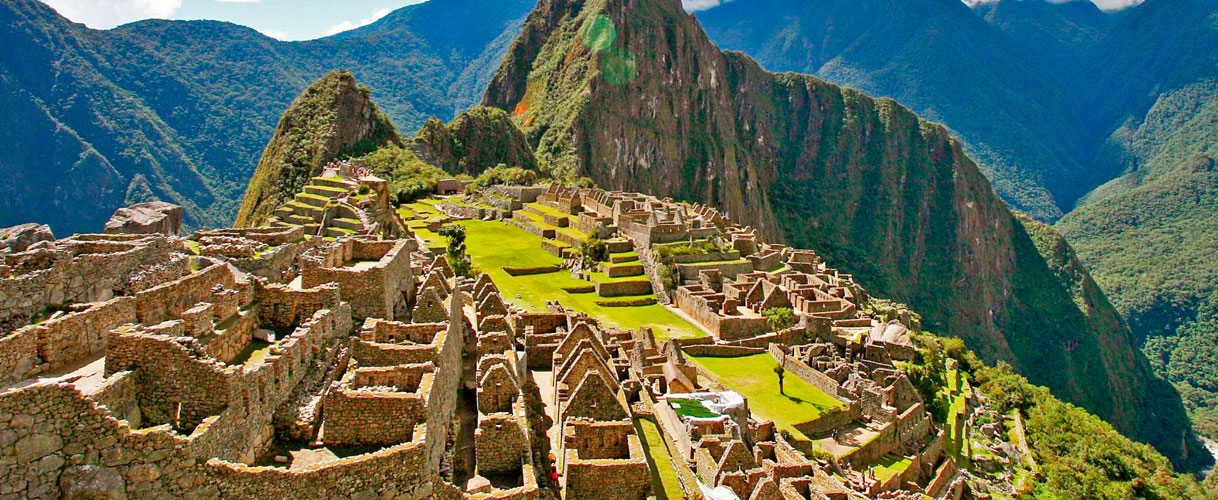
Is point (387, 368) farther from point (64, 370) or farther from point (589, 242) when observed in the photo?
point (589, 242)

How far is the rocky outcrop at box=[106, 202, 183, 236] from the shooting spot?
62.9ft

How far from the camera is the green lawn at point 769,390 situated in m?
32.9

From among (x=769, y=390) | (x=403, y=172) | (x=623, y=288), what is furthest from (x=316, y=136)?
(x=769, y=390)

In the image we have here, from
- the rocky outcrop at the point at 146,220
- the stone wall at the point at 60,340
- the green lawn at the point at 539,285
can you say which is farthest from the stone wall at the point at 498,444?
the green lawn at the point at 539,285

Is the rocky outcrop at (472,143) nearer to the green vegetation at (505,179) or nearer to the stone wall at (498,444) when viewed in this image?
the green vegetation at (505,179)

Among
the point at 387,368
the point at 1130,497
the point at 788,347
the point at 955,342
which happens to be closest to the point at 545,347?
the point at 387,368

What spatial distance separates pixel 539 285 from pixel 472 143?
314ft

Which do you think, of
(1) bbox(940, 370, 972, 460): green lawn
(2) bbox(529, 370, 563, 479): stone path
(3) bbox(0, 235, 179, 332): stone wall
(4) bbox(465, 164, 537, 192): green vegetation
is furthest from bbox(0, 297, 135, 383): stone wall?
(4) bbox(465, 164, 537, 192): green vegetation

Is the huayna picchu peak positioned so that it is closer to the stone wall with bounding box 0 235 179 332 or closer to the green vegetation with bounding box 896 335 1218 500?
the stone wall with bounding box 0 235 179 332

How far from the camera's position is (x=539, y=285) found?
50281 mm

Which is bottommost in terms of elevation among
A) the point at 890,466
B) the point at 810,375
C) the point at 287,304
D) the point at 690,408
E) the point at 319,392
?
the point at 890,466

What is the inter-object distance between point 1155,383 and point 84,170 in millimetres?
189968

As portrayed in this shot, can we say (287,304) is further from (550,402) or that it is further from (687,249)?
(687,249)

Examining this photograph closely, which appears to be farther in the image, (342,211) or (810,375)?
(810,375)
